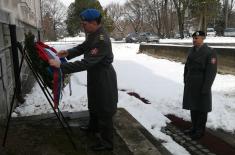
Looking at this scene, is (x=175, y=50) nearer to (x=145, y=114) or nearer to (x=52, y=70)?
(x=145, y=114)

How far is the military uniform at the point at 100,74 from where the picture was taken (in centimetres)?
398

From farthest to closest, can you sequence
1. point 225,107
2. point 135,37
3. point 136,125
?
1. point 135,37
2. point 225,107
3. point 136,125

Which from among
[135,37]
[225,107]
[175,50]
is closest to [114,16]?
[135,37]

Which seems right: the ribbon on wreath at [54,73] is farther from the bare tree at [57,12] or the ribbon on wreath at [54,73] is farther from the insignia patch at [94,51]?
the bare tree at [57,12]

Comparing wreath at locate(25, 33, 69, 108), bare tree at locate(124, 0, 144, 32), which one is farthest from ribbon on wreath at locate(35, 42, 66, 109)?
bare tree at locate(124, 0, 144, 32)

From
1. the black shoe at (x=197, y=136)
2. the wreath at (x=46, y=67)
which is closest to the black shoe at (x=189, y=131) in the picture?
the black shoe at (x=197, y=136)

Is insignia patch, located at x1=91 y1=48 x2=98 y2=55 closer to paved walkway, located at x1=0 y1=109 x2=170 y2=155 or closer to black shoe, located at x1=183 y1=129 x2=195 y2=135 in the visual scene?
paved walkway, located at x1=0 y1=109 x2=170 y2=155

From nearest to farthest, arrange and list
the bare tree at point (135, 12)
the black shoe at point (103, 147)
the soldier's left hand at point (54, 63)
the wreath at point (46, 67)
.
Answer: the soldier's left hand at point (54, 63) < the wreath at point (46, 67) < the black shoe at point (103, 147) < the bare tree at point (135, 12)

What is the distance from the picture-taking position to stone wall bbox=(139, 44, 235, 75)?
12.2 meters

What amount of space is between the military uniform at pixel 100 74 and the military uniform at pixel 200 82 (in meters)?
1.86

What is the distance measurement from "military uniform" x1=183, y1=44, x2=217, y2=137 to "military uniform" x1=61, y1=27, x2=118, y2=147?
6.10 feet

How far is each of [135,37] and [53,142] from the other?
129 feet

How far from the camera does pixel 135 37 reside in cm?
4322

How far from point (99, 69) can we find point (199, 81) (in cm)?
210
